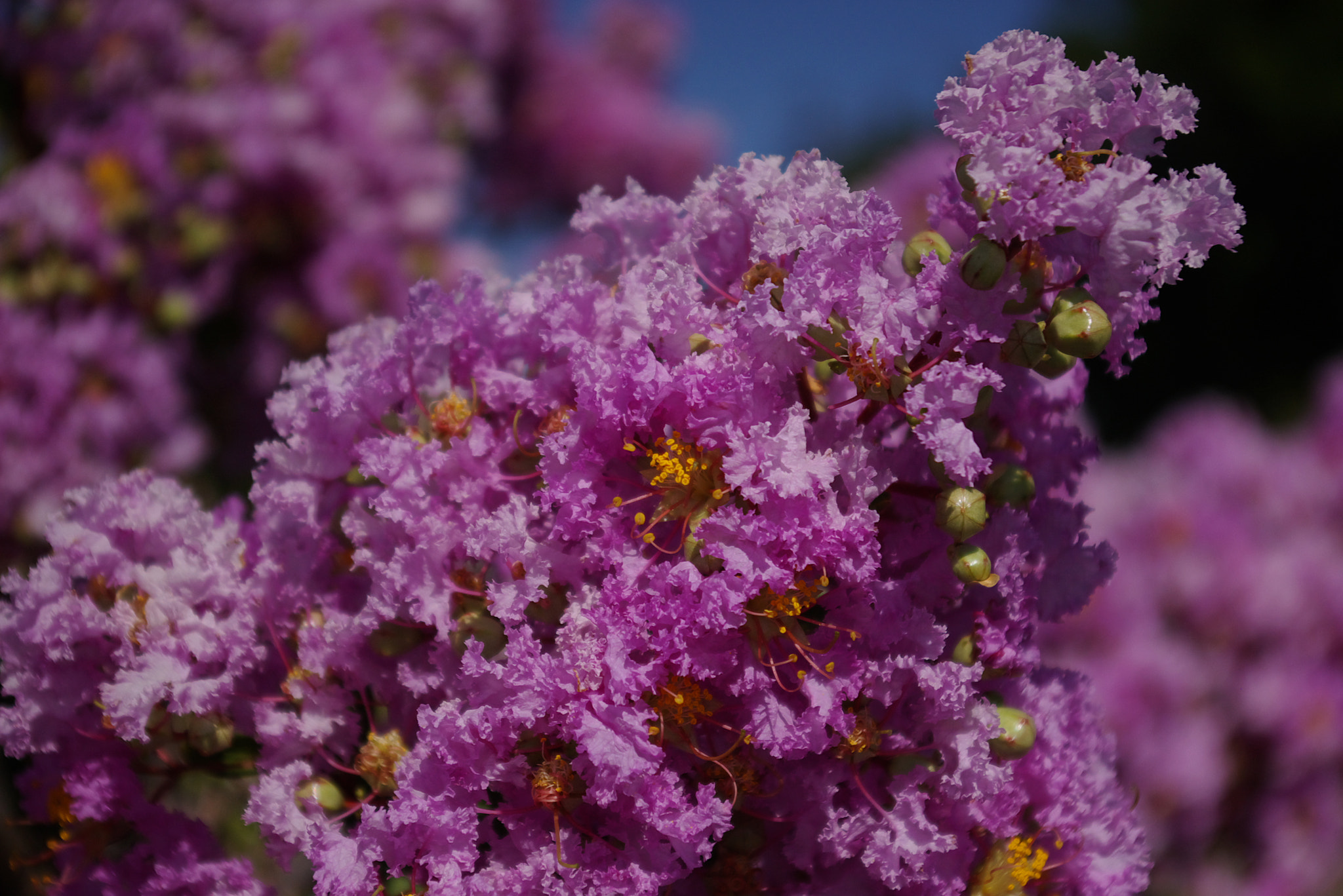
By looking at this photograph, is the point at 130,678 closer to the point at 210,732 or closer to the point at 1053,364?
the point at 210,732

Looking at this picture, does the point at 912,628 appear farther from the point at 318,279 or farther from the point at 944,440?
the point at 318,279

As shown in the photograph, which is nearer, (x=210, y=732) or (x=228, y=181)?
(x=210, y=732)

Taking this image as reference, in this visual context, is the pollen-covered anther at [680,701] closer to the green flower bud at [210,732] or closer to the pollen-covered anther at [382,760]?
the pollen-covered anther at [382,760]

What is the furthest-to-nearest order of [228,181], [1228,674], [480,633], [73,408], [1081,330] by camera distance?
1. [1228,674]
2. [228,181]
3. [73,408]
4. [480,633]
5. [1081,330]

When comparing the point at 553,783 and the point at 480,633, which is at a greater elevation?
the point at 480,633

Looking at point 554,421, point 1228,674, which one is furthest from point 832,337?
point 1228,674

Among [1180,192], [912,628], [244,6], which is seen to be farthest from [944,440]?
[244,6]
